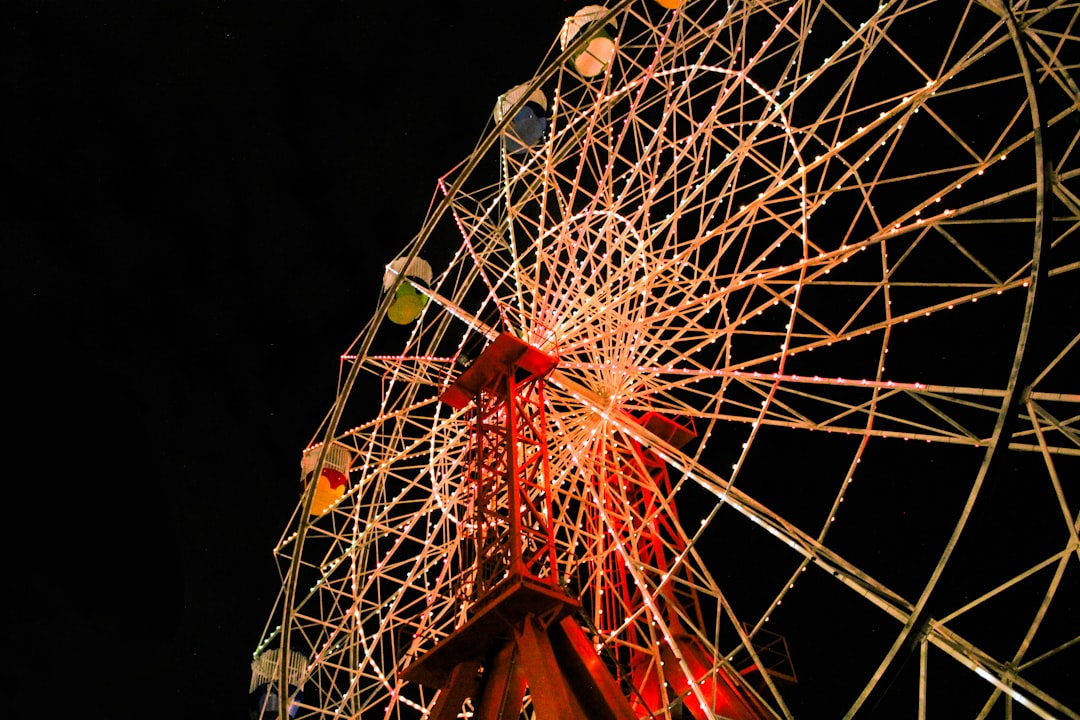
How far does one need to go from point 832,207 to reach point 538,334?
913 cm

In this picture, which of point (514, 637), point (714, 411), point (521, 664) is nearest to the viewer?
point (521, 664)

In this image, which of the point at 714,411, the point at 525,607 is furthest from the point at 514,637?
the point at 714,411

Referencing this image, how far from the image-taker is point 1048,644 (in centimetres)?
1581

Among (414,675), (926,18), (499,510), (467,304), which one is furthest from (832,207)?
(414,675)

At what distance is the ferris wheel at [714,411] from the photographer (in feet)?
27.0

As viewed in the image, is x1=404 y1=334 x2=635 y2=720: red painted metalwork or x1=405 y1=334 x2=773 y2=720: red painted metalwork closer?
x1=404 y1=334 x2=635 y2=720: red painted metalwork

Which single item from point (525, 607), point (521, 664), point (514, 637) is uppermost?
point (525, 607)

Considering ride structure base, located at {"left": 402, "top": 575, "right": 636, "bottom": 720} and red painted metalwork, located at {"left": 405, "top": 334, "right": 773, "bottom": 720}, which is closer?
ride structure base, located at {"left": 402, "top": 575, "right": 636, "bottom": 720}

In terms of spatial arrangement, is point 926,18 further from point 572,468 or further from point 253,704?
point 253,704

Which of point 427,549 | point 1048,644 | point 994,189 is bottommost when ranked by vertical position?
point 1048,644

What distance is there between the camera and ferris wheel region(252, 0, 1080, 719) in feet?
27.0

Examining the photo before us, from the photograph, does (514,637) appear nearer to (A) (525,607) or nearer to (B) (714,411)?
(A) (525,607)

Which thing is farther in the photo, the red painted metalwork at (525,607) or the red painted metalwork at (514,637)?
the red painted metalwork at (525,607)

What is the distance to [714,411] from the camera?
11523mm
